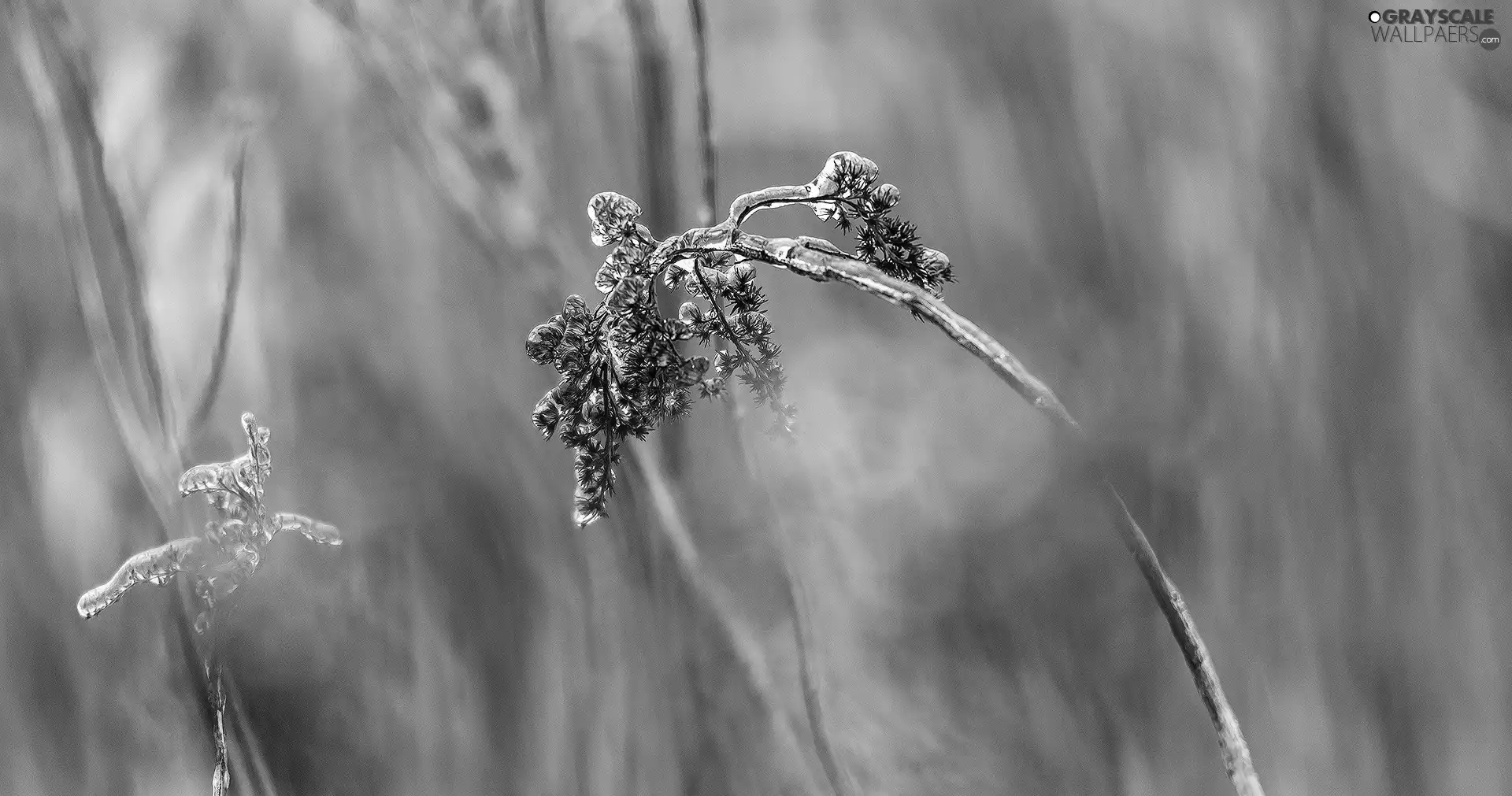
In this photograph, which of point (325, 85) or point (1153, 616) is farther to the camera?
point (325, 85)

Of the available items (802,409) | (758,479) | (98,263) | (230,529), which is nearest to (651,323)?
(758,479)

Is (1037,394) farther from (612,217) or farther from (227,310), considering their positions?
(227,310)

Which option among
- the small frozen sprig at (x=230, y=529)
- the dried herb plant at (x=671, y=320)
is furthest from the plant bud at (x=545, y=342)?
the small frozen sprig at (x=230, y=529)

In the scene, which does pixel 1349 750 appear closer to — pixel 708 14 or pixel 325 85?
pixel 708 14

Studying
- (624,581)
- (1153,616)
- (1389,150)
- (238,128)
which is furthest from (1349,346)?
(238,128)

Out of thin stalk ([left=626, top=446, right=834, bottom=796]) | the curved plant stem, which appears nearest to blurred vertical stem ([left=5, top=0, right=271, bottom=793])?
thin stalk ([left=626, top=446, right=834, bottom=796])

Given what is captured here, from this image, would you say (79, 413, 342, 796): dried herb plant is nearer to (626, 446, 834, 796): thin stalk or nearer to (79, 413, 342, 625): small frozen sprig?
(79, 413, 342, 625): small frozen sprig
